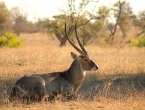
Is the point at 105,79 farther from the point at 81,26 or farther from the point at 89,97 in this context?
the point at 81,26

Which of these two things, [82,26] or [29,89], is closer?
[29,89]

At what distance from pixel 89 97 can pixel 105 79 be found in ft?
7.01

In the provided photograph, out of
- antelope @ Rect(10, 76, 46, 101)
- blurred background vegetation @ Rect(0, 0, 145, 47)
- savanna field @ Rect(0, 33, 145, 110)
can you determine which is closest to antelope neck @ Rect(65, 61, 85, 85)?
savanna field @ Rect(0, 33, 145, 110)

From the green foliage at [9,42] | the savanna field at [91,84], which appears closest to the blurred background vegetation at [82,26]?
the green foliage at [9,42]

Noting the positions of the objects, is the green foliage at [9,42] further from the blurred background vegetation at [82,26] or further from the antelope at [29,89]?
the antelope at [29,89]

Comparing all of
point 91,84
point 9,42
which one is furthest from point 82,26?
point 91,84

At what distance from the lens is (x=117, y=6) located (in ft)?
117

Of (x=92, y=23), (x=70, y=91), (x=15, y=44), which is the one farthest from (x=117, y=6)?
(x=70, y=91)

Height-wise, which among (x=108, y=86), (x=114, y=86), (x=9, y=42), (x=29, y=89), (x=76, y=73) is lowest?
(x=114, y=86)

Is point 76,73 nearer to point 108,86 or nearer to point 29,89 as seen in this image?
point 108,86

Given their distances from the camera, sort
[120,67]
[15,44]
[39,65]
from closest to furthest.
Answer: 1. [120,67]
2. [39,65]
3. [15,44]

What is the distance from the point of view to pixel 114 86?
8.66 m

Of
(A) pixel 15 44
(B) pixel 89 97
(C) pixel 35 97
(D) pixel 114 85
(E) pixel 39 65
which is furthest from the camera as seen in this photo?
(A) pixel 15 44

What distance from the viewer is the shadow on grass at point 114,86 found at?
7.50 metres
